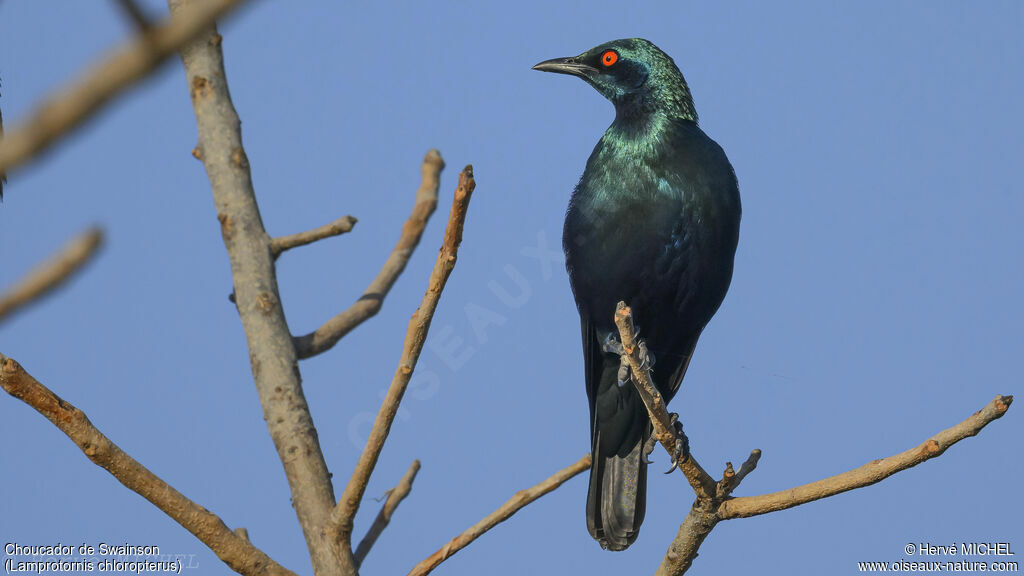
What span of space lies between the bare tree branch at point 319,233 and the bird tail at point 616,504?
212 centimetres

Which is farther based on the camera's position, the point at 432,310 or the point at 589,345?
the point at 589,345

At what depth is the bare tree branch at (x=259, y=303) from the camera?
4285 mm

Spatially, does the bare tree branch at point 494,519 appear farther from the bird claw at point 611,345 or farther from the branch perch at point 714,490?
the bird claw at point 611,345

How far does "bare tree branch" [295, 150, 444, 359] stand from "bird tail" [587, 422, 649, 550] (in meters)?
1.62

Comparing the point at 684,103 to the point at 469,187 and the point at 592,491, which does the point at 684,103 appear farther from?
the point at 469,187

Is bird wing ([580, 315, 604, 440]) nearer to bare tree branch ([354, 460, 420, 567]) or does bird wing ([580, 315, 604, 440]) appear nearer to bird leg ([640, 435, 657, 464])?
bird leg ([640, 435, 657, 464])

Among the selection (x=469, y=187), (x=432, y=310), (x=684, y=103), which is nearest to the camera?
(x=469, y=187)

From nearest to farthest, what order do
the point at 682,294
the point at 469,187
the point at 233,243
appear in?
1. the point at 469,187
2. the point at 233,243
3. the point at 682,294

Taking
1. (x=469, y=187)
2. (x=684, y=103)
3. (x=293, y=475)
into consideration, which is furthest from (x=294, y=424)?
(x=684, y=103)

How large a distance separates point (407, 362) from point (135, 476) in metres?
0.98

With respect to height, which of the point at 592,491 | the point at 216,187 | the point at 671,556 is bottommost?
the point at 671,556

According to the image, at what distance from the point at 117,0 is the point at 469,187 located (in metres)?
2.07

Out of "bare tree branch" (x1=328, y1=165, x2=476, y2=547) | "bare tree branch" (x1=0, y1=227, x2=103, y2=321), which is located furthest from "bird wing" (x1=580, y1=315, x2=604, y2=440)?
"bare tree branch" (x1=0, y1=227, x2=103, y2=321)

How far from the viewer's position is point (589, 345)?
617 cm
